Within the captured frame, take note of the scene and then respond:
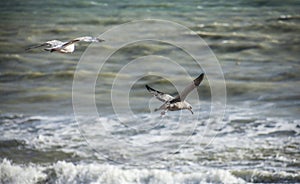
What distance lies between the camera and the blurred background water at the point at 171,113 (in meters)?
11.3

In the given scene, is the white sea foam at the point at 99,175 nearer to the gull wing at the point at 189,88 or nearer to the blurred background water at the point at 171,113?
the blurred background water at the point at 171,113

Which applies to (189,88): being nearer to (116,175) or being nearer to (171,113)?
(116,175)

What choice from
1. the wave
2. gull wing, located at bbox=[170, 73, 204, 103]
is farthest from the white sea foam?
gull wing, located at bbox=[170, 73, 204, 103]

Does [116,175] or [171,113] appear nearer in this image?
[116,175]

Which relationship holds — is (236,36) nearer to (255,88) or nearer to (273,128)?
(255,88)

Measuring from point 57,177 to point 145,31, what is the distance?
402 inches

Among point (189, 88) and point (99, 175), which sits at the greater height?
point (189, 88)

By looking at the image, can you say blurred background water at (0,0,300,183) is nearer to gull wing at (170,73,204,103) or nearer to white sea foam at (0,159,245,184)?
white sea foam at (0,159,245,184)

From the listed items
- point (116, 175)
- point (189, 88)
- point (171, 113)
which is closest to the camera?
point (189, 88)

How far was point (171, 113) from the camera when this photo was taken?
1398cm

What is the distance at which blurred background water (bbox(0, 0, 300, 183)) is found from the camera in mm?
11258

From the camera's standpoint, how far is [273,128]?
12688 mm

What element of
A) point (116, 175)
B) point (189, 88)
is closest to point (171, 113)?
point (116, 175)

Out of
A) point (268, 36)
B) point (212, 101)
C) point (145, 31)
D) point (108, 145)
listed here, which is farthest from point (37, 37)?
point (108, 145)
